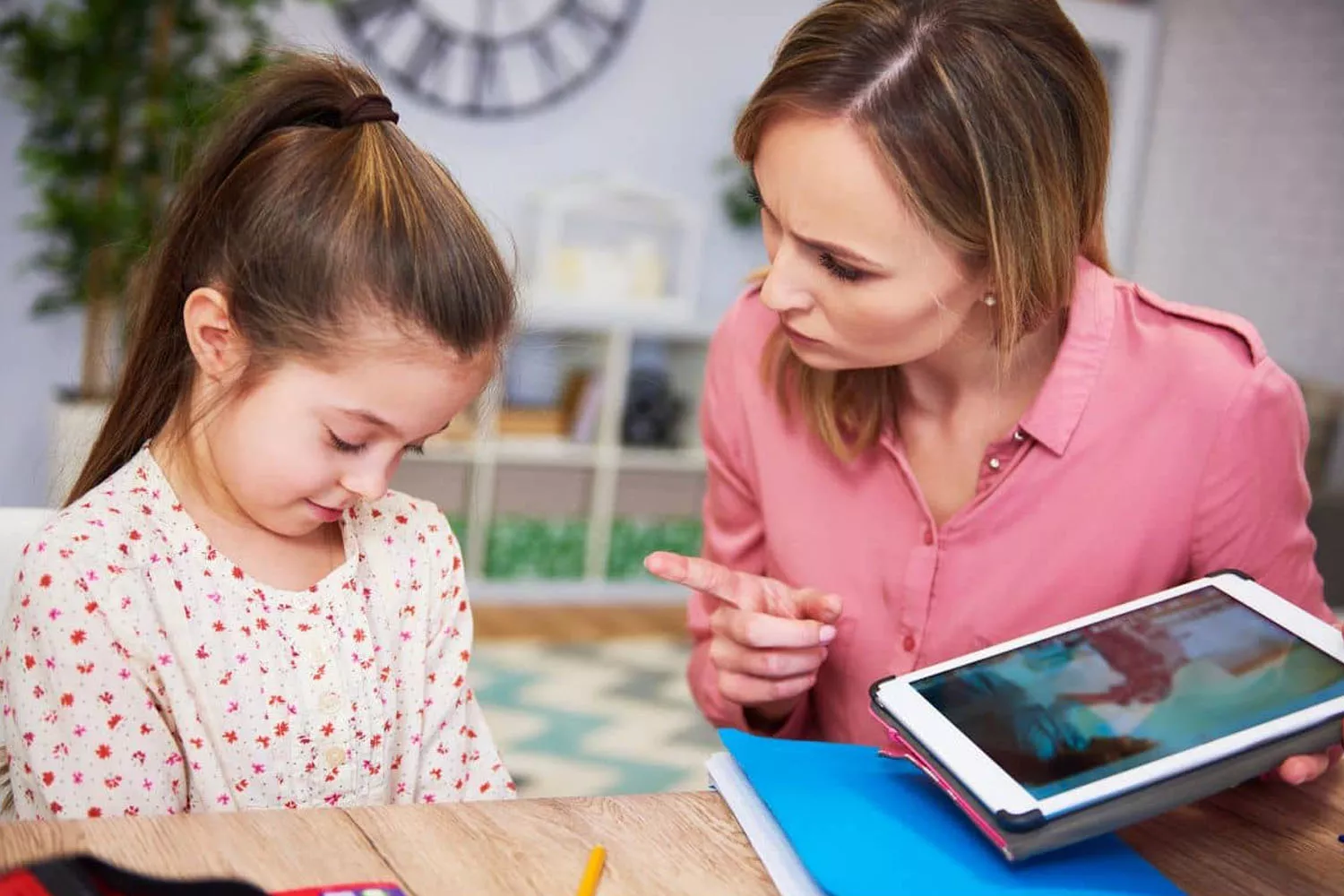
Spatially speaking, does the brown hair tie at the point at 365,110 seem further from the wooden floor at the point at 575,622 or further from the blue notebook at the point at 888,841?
the wooden floor at the point at 575,622

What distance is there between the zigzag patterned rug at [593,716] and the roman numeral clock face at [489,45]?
5.23ft

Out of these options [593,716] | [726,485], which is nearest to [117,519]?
[726,485]

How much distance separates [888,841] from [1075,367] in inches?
23.4

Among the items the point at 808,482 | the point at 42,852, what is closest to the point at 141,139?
the point at 808,482

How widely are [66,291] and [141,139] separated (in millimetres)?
439

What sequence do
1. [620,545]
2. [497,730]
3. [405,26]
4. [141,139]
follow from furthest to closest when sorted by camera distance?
[620,545] → [405,26] → [141,139] → [497,730]

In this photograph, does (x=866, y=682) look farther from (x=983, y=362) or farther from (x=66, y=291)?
(x=66, y=291)

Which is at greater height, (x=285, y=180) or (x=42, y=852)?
(x=285, y=180)

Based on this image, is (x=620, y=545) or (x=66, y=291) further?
(x=620, y=545)

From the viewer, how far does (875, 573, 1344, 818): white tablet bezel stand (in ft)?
2.81

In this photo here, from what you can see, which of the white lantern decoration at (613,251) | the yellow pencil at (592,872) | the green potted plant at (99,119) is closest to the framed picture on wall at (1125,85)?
the white lantern decoration at (613,251)

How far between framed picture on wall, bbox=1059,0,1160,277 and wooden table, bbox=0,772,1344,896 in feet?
13.1

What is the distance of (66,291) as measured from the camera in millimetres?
3436

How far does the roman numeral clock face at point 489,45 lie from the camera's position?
3816 millimetres
